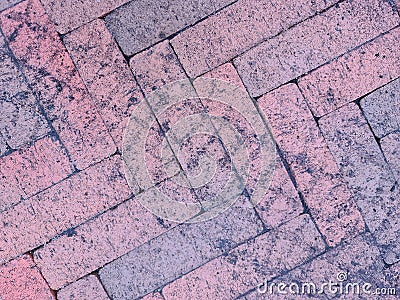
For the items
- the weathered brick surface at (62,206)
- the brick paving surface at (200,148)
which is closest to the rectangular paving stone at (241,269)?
the brick paving surface at (200,148)

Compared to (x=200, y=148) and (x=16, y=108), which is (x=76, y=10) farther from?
(x=200, y=148)

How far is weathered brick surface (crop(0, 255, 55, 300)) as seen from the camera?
2.46 meters

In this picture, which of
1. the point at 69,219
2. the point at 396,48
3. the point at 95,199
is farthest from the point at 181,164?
the point at 396,48

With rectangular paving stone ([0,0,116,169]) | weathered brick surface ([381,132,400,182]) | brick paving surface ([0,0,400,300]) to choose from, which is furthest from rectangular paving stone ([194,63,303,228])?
rectangular paving stone ([0,0,116,169])

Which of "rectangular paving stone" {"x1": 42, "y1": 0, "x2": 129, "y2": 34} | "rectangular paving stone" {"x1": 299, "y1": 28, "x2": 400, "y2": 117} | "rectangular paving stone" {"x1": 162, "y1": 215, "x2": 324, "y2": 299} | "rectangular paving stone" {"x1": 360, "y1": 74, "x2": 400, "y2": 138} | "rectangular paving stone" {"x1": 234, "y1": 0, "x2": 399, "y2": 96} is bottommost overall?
"rectangular paving stone" {"x1": 162, "y1": 215, "x2": 324, "y2": 299}

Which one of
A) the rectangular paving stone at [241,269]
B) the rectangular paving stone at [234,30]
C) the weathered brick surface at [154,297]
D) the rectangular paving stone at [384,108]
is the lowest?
the rectangular paving stone at [241,269]

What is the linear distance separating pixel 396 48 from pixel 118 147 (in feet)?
5.46

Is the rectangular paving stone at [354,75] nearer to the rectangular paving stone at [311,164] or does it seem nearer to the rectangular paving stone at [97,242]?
the rectangular paving stone at [311,164]

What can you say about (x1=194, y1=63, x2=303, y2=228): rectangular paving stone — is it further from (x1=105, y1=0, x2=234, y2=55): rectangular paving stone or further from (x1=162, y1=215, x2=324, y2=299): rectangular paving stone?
(x1=105, y1=0, x2=234, y2=55): rectangular paving stone

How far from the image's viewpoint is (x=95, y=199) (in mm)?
2430
